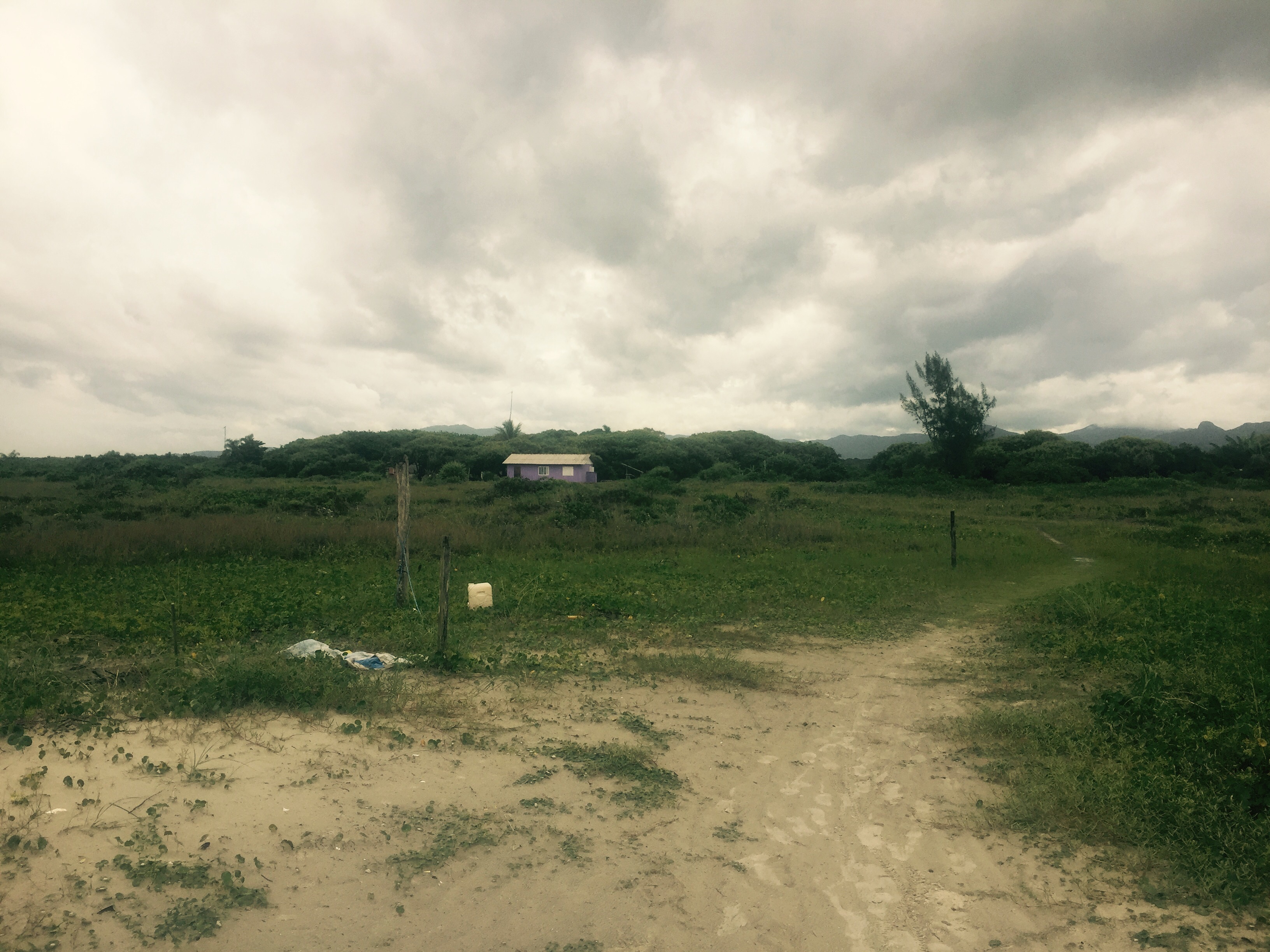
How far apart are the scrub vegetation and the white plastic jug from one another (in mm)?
188

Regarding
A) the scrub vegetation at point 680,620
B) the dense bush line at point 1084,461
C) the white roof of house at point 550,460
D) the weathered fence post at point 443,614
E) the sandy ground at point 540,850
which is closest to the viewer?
the sandy ground at point 540,850

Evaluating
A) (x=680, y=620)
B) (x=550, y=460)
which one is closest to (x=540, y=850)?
(x=680, y=620)

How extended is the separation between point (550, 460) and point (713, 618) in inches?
1735

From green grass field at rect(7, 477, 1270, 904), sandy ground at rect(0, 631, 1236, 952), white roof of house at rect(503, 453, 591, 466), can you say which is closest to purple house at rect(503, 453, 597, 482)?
white roof of house at rect(503, 453, 591, 466)

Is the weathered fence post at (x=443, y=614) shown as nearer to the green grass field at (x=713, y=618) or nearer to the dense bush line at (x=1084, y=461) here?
the green grass field at (x=713, y=618)

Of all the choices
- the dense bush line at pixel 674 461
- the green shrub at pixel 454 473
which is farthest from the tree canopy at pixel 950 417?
the green shrub at pixel 454 473

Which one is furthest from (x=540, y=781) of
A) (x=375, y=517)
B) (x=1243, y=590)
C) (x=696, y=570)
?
(x=375, y=517)

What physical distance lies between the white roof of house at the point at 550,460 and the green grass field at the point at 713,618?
27.3 meters

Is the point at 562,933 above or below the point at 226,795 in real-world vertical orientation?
below

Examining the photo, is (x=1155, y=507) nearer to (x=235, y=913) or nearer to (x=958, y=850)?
(x=958, y=850)

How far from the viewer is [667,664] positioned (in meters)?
8.90

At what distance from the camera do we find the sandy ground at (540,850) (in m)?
3.81

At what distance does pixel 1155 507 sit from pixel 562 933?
36462mm

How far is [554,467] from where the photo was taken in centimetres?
5459
